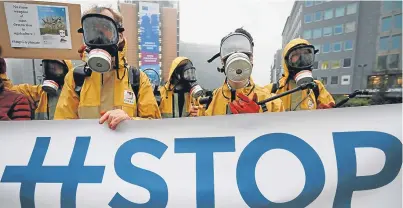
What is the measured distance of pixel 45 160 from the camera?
1.45 m

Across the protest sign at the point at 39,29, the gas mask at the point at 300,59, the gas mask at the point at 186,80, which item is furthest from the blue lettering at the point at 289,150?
the gas mask at the point at 186,80

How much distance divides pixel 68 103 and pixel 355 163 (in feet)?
6.31

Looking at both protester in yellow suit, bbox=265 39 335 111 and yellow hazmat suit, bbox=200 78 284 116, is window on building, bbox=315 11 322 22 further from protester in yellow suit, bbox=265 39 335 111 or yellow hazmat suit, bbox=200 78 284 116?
yellow hazmat suit, bbox=200 78 284 116

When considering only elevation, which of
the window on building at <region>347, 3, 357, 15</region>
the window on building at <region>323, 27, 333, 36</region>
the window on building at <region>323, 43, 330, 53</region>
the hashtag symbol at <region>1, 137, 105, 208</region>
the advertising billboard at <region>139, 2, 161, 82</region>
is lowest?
the hashtag symbol at <region>1, 137, 105, 208</region>

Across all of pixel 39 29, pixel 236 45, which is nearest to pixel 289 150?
pixel 236 45

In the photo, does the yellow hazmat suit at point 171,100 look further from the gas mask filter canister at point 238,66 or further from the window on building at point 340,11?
the window on building at point 340,11

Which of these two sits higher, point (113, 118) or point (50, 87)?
point (50, 87)

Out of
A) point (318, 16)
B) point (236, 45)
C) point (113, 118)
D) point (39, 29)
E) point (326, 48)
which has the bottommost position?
point (113, 118)

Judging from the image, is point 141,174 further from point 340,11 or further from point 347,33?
point 347,33

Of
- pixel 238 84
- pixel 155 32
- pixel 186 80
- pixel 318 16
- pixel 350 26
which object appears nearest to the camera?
pixel 238 84

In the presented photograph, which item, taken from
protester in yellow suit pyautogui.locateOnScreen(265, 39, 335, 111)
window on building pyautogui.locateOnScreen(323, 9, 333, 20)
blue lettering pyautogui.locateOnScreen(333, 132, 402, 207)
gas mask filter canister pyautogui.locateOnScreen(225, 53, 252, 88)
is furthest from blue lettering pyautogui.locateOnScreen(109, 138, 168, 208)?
window on building pyautogui.locateOnScreen(323, 9, 333, 20)

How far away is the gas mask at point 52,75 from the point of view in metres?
3.02

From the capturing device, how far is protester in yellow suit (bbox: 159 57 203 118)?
387 cm

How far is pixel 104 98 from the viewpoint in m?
1.86
